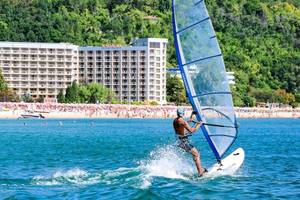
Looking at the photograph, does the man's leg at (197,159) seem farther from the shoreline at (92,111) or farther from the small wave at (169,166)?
the shoreline at (92,111)

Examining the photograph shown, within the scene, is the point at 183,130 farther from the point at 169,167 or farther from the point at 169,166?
the point at 169,166

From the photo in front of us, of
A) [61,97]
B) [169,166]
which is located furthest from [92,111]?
[169,166]

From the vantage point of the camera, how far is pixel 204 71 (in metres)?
26.5

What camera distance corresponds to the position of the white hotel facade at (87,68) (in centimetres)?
18500

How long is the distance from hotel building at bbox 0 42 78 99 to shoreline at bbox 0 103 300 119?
82.6 feet

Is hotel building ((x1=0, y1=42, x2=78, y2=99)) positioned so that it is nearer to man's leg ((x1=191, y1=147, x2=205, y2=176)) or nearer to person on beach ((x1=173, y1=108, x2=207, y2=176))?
man's leg ((x1=191, y1=147, x2=205, y2=176))

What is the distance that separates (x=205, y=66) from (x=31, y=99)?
496ft

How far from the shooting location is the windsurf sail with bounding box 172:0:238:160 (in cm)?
2620

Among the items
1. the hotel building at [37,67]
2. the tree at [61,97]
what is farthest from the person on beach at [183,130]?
the hotel building at [37,67]

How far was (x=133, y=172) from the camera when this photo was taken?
28.9 m

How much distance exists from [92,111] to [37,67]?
33127mm

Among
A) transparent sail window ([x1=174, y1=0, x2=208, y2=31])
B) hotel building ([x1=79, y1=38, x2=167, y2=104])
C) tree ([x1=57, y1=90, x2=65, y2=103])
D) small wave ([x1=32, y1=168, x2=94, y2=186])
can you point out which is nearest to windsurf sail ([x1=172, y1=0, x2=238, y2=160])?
transparent sail window ([x1=174, y1=0, x2=208, y2=31])

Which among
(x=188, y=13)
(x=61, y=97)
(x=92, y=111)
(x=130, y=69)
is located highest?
(x=130, y=69)

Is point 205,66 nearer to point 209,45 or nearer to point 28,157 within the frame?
point 209,45
